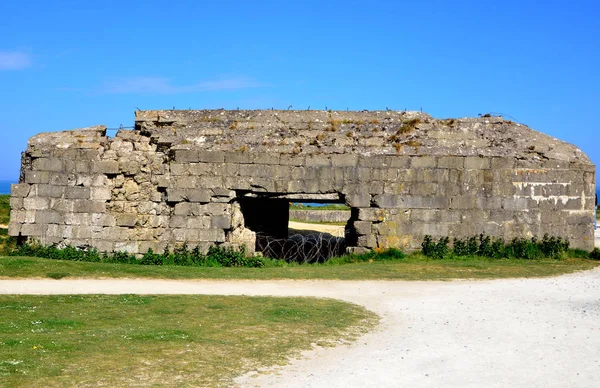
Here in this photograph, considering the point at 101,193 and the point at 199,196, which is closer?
the point at 199,196

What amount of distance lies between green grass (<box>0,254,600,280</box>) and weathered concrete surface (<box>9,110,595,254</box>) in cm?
116

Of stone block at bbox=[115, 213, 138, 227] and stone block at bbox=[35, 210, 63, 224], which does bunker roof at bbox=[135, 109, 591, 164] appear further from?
stone block at bbox=[35, 210, 63, 224]

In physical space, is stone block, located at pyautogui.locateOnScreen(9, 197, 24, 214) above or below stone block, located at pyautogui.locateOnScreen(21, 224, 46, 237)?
above

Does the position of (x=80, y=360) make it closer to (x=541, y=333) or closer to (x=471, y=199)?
(x=541, y=333)

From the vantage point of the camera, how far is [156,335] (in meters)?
9.68

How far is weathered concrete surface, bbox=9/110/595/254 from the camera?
19.6 meters

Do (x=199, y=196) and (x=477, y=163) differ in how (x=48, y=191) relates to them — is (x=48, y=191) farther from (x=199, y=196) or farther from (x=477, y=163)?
(x=477, y=163)

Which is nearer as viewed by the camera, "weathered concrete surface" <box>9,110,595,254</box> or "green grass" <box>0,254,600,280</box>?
"green grass" <box>0,254,600,280</box>

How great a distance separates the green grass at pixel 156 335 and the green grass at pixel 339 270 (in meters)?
3.32

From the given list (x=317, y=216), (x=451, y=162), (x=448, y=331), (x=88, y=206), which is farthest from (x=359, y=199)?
(x=317, y=216)

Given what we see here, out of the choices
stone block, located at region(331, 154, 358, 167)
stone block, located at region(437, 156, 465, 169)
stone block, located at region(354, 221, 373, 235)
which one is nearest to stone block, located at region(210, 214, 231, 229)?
stone block, located at region(331, 154, 358, 167)

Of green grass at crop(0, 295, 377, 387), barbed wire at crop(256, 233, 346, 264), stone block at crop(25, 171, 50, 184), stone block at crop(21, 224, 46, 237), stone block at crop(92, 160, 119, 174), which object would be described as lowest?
green grass at crop(0, 295, 377, 387)

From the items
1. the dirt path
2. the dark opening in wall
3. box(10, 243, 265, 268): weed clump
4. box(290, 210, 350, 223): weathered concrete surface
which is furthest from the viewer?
box(290, 210, 350, 223): weathered concrete surface

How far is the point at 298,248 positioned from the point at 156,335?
12881mm
